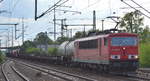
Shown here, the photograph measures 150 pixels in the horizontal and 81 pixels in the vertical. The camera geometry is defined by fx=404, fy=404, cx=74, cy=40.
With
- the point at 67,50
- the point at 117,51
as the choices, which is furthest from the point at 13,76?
the point at 67,50

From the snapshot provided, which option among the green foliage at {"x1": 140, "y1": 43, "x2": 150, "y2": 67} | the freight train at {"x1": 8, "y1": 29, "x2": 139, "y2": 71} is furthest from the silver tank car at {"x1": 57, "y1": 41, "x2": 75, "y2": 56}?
the freight train at {"x1": 8, "y1": 29, "x2": 139, "y2": 71}

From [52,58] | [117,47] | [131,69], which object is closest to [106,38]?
[117,47]

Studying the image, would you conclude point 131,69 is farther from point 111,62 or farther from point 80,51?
point 80,51

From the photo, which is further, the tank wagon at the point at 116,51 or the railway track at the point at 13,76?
the tank wagon at the point at 116,51

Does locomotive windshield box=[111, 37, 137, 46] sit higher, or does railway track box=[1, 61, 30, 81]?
locomotive windshield box=[111, 37, 137, 46]

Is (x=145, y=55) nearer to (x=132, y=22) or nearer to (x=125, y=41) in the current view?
(x=125, y=41)

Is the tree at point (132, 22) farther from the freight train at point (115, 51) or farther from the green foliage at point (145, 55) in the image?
the freight train at point (115, 51)

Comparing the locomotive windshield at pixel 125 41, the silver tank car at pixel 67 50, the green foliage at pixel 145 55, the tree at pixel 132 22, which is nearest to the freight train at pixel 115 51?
the locomotive windshield at pixel 125 41

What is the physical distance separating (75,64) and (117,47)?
13.4 metres

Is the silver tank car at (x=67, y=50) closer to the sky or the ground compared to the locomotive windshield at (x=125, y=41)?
closer to the ground

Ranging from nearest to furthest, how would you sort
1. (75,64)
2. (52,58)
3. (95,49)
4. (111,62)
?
(111,62)
(95,49)
(75,64)
(52,58)

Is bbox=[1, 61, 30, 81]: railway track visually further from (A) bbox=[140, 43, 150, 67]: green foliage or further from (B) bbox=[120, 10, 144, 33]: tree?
(B) bbox=[120, 10, 144, 33]: tree

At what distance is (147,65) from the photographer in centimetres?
4488

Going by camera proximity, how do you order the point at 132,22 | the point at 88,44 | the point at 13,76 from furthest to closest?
the point at 132,22, the point at 88,44, the point at 13,76
